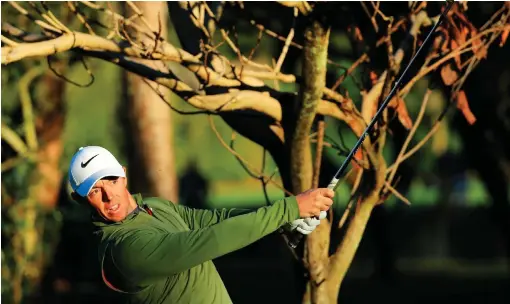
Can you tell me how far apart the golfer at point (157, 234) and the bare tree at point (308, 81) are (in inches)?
76.3

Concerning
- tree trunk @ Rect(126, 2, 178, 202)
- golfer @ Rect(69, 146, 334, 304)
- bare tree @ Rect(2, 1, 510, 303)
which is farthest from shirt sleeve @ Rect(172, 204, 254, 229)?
tree trunk @ Rect(126, 2, 178, 202)

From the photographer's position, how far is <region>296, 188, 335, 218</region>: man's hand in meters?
6.52

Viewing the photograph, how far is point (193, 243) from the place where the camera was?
633 cm

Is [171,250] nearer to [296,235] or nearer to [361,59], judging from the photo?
[296,235]

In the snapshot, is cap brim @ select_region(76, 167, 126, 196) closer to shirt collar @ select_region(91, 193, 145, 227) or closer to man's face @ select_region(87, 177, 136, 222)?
man's face @ select_region(87, 177, 136, 222)

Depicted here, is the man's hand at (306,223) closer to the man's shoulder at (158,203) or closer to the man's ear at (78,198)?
the man's shoulder at (158,203)

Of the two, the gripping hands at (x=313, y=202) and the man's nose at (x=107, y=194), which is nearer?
the gripping hands at (x=313, y=202)

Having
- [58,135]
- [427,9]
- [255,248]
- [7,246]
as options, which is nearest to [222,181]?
[255,248]

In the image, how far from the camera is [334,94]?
893cm

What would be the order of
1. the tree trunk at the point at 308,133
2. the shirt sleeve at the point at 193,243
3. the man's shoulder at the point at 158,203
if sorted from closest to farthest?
the shirt sleeve at the point at 193,243 < the man's shoulder at the point at 158,203 < the tree trunk at the point at 308,133

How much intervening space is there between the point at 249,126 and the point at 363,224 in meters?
1.12

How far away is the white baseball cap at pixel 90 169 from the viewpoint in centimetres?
664

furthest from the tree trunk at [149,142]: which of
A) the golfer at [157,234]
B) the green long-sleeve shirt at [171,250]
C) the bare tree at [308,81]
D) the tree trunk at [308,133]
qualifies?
the green long-sleeve shirt at [171,250]

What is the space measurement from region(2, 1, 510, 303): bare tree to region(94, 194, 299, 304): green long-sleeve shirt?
2044 mm
